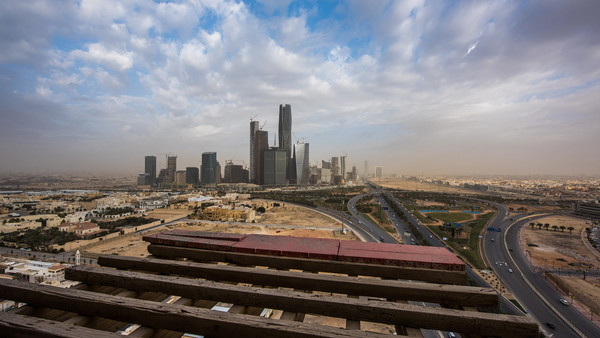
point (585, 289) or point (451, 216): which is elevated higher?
point (451, 216)

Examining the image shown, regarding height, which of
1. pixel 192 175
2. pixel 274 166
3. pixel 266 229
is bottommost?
pixel 266 229

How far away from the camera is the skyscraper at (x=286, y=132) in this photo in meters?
134

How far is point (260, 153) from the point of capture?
125 m

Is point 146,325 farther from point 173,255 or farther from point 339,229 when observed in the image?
point 339,229

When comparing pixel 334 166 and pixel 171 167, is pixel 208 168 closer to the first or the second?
pixel 171 167

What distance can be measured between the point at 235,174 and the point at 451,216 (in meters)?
113

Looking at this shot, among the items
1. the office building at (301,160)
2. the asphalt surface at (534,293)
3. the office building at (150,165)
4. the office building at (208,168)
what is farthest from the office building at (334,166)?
the asphalt surface at (534,293)

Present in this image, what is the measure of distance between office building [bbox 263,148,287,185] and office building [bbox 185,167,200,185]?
37977mm

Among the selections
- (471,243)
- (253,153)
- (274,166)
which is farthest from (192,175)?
(471,243)

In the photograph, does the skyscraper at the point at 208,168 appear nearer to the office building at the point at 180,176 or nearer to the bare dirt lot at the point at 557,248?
the office building at the point at 180,176

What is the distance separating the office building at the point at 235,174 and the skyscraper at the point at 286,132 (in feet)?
79.5

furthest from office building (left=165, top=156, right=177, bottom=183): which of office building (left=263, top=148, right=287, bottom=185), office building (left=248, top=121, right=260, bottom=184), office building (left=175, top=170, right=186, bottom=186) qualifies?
office building (left=263, top=148, right=287, bottom=185)

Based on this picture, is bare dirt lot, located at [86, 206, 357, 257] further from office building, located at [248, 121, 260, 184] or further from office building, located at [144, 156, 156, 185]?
office building, located at [144, 156, 156, 185]

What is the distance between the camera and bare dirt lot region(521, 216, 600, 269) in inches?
903
